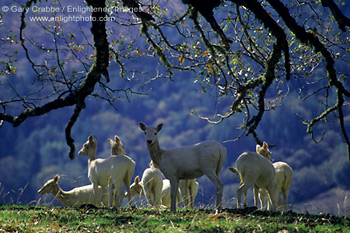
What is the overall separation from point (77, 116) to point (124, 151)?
6.36 m

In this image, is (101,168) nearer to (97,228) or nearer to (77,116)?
(77,116)

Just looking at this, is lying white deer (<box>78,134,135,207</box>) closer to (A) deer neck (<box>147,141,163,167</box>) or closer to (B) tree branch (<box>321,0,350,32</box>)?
(A) deer neck (<box>147,141,163,167</box>)

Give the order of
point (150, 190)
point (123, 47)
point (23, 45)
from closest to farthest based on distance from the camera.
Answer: point (23, 45)
point (123, 47)
point (150, 190)

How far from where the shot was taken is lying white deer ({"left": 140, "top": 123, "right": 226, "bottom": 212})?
11.8 m

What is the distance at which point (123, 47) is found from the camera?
555 inches

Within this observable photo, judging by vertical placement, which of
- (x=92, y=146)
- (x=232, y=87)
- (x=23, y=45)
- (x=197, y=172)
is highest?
(x=23, y=45)

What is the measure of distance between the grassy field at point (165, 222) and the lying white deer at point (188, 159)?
120 centimetres

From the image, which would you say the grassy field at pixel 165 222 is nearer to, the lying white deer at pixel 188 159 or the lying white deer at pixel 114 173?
the lying white deer at pixel 188 159

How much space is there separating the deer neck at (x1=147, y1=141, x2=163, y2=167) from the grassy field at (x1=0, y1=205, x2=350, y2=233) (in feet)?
4.71

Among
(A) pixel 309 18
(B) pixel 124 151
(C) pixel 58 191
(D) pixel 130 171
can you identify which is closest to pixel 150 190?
(D) pixel 130 171

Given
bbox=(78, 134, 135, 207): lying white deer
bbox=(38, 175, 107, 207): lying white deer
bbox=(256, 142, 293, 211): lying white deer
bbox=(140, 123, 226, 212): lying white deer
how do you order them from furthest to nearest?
bbox=(38, 175, 107, 207): lying white deer, bbox=(256, 142, 293, 211): lying white deer, bbox=(78, 134, 135, 207): lying white deer, bbox=(140, 123, 226, 212): lying white deer

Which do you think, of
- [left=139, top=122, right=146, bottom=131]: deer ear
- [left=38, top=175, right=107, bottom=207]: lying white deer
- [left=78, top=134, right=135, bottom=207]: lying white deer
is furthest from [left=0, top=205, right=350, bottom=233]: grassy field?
[left=38, top=175, right=107, bottom=207]: lying white deer

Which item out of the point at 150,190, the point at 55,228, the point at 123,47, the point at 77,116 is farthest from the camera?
the point at 150,190

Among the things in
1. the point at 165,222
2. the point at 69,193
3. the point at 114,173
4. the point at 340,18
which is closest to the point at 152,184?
the point at 114,173
